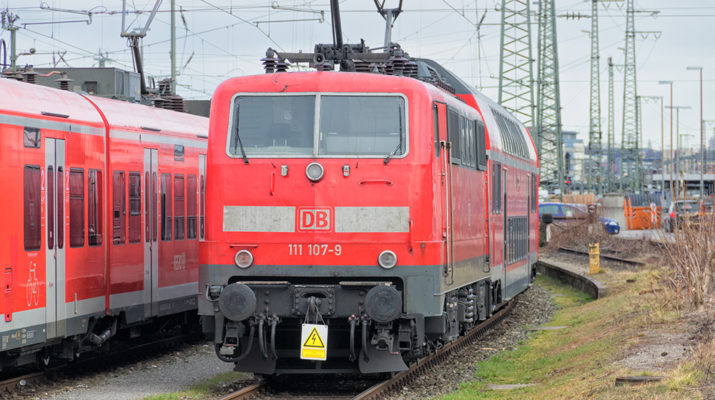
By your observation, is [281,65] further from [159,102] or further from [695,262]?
[695,262]

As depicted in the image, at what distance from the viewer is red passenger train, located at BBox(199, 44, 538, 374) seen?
10969 millimetres

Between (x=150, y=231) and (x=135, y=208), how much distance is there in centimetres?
56

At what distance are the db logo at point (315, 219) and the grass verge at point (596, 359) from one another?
231 cm

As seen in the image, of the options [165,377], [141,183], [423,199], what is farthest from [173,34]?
[423,199]

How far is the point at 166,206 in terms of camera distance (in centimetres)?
1512

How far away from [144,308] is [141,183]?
1.69 meters

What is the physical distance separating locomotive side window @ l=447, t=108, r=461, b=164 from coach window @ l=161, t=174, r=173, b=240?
454 centimetres

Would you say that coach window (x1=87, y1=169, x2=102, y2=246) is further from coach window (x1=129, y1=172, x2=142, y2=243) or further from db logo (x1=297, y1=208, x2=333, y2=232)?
db logo (x1=297, y1=208, x2=333, y2=232)

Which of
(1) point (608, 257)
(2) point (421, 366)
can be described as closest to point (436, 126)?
(2) point (421, 366)

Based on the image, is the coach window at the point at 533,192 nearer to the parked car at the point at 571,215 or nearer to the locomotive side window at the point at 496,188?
the locomotive side window at the point at 496,188

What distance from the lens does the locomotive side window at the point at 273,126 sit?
11.2m

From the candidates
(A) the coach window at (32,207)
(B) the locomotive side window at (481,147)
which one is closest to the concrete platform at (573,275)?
(B) the locomotive side window at (481,147)

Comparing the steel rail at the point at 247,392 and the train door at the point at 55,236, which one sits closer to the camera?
the steel rail at the point at 247,392

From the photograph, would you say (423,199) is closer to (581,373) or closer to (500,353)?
(581,373)
